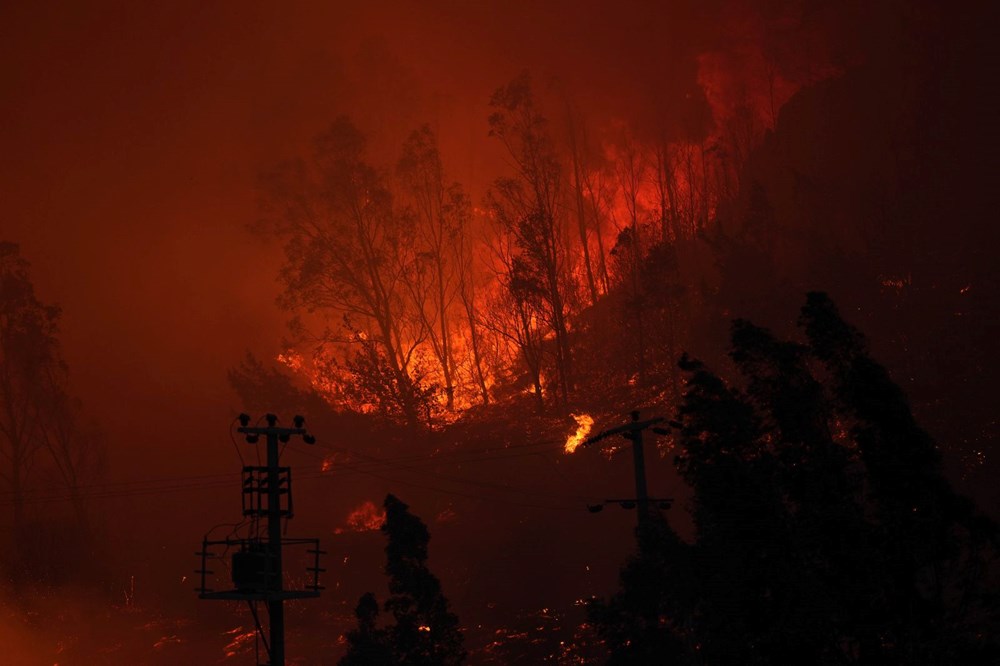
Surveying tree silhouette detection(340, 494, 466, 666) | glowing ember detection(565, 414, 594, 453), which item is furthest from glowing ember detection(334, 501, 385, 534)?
tree silhouette detection(340, 494, 466, 666)

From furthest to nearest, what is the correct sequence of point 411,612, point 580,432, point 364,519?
point 364,519, point 580,432, point 411,612

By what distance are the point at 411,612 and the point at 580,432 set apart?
25905 millimetres

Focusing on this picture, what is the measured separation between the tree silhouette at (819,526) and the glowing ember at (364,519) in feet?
112

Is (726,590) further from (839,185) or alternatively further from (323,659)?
(839,185)

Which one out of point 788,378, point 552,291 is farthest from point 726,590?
point 552,291

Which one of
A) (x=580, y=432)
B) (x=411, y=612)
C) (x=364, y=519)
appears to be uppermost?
(x=580, y=432)

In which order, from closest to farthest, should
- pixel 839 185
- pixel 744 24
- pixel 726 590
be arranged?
pixel 726 590 < pixel 839 185 < pixel 744 24

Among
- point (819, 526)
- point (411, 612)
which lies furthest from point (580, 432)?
point (819, 526)

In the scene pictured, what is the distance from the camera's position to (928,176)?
5941cm

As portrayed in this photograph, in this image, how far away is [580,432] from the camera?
51500 mm

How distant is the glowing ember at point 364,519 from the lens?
176 ft

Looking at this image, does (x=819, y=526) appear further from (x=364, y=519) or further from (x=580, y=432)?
(x=364, y=519)

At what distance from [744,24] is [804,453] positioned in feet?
229

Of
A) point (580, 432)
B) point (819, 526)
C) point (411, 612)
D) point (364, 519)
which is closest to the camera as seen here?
point (819, 526)
